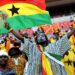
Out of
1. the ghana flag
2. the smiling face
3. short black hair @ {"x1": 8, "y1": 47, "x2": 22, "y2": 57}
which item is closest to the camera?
the smiling face

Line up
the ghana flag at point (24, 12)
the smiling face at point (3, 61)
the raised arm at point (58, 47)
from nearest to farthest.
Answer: the raised arm at point (58, 47) < the smiling face at point (3, 61) < the ghana flag at point (24, 12)

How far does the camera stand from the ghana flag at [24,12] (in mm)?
8250

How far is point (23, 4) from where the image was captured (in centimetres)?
841

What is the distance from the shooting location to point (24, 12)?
838 centimetres

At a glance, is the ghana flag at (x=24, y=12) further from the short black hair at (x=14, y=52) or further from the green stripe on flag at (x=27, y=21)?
the short black hair at (x=14, y=52)

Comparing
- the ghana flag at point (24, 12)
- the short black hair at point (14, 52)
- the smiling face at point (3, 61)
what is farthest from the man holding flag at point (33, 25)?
the short black hair at point (14, 52)

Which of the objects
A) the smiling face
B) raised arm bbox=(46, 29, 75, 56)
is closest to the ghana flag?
the smiling face

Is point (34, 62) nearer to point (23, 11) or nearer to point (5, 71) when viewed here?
point (5, 71)

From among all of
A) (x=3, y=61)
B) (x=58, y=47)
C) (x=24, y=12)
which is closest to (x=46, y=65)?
(x=58, y=47)

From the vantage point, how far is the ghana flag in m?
8.25

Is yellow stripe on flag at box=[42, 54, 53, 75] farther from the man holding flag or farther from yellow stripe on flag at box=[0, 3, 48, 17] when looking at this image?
yellow stripe on flag at box=[0, 3, 48, 17]

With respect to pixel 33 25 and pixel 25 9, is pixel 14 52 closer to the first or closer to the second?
pixel 33 25

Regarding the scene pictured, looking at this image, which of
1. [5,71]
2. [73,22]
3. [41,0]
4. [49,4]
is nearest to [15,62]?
[5,71]

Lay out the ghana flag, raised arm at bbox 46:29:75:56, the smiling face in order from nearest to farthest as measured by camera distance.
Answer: raised arm at bbox 46:29:75:56, the smiling face, the ghana flag
